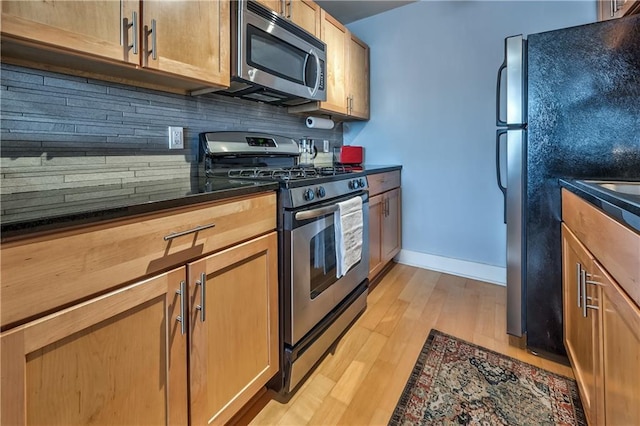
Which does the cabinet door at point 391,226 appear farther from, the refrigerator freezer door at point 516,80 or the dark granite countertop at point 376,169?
the refrigerator freezer door at point 516,80

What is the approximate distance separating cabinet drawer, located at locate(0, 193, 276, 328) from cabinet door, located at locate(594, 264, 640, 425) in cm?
110

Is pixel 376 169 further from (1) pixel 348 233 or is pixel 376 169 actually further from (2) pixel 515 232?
(2) pixel 515 232

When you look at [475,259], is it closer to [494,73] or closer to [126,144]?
[494,73]

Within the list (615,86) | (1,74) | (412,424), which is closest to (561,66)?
(615,86)

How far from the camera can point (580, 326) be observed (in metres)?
1.18

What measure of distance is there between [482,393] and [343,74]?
2.29 meters

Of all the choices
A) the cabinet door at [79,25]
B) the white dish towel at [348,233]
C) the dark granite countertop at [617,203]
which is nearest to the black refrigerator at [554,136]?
the dark granite countertop at [617,203]

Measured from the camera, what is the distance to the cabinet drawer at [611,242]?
674mm

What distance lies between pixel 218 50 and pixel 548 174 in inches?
66.8

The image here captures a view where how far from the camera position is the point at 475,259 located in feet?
8.62

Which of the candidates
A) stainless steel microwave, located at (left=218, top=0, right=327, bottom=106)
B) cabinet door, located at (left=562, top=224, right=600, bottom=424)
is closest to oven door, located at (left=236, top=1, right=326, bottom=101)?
stainless steel microwave, located at (left=218, top=0, right=327, bottom=106)

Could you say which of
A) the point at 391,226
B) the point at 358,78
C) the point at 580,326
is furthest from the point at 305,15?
the point at 580,326

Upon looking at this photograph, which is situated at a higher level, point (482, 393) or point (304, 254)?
point (304, 254)

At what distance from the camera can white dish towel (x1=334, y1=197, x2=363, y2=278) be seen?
1.60 meters
